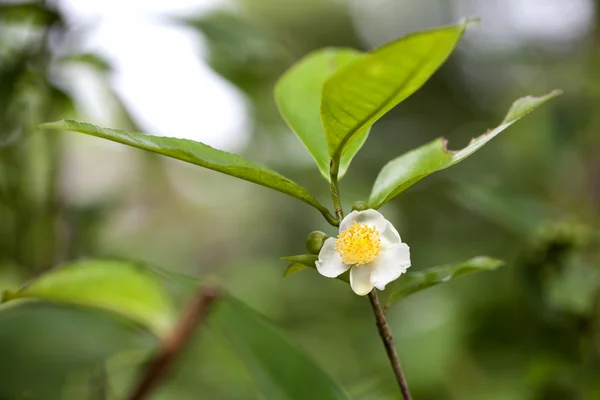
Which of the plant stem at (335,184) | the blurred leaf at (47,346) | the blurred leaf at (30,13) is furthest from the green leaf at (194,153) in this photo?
the blurred leaf at (30,13)

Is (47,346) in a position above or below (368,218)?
below

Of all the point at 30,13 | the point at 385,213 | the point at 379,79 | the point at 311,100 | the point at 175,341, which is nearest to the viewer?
the point at 379,79

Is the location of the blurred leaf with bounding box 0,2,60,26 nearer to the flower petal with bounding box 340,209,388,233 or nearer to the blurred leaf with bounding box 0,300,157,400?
the blurred leaf with bounding box 0,300,157,400

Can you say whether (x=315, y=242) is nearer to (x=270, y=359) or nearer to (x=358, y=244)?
(x=358, y=244)

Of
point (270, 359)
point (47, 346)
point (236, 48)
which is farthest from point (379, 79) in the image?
point (236, 48)

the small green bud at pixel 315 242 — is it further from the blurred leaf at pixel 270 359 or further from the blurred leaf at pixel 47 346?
the blurred leaf at pixel 47 346
